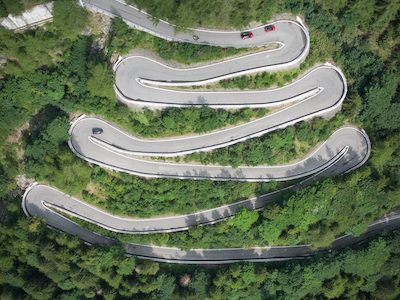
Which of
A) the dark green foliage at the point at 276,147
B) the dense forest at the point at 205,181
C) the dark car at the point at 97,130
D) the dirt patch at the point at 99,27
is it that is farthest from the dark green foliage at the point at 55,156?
the dark green foliage at the point at 276,147

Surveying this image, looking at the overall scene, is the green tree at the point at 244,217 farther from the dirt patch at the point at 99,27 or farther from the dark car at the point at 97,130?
the dirt patch at the point at 99,27

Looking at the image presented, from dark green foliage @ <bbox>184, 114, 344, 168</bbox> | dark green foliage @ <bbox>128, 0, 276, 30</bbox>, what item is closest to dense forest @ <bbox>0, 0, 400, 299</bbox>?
dark green foliage @ <bbox>184, 114, 344, 168</bbox>

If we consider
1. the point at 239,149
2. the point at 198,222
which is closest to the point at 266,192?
the point at 239,149

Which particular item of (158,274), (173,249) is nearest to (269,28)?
(173,249)

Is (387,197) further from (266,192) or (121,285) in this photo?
(121,285)

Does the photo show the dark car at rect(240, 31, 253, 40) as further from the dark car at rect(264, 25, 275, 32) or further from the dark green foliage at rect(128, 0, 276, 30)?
the dark car at rect(264, 25, 275, 32)

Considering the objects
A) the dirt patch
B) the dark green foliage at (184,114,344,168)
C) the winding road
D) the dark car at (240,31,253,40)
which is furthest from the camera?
the dark green foliage at (184,114,344,168)
